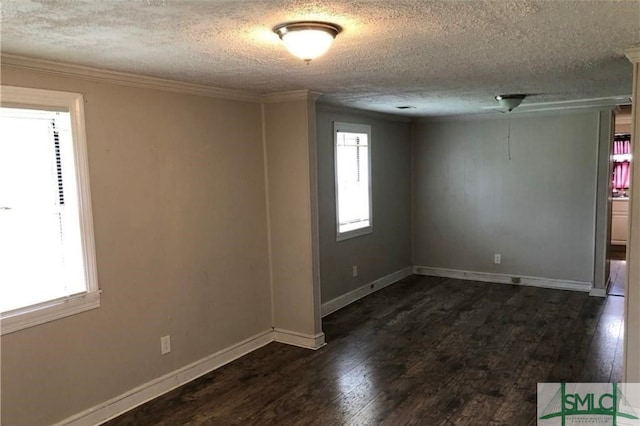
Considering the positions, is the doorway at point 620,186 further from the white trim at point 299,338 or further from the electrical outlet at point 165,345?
the electrical outlet at point 165,345

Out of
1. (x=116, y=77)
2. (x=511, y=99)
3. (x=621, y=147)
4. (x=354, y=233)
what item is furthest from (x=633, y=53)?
(x=621, y=147)

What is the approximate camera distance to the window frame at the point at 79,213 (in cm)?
259

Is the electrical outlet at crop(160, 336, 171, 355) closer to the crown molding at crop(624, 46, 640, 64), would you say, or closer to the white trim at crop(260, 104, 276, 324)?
the white trim at crop(260, 104, 276, 324)

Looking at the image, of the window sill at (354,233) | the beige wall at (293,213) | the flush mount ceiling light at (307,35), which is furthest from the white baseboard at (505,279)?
the flush mount ceiling light at (307,35)

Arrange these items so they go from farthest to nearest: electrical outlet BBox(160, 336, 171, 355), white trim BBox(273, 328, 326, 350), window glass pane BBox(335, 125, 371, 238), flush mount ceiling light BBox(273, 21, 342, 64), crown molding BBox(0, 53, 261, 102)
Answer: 1. window glass pane BBox(335, 125, 371, 238)
2. white trim BBox(273, 328, 326, 350)
3. electrical outlet BBox(160, 336, 171, 355)
4. crown molding BBox(0, 53, 261, 102)
5. flush mount ceiling light BBox(273, 21, 342, 64)

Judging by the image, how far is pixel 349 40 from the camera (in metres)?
2.32

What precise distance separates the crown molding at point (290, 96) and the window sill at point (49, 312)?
82.4 inches

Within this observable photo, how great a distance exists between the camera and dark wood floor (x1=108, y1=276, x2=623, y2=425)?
10.2 ft

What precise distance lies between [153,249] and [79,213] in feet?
1.94

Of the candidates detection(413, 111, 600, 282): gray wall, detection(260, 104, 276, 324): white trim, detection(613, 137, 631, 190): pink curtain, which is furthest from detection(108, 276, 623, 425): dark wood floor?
detection(613, 137, 631, 190): pink curtain

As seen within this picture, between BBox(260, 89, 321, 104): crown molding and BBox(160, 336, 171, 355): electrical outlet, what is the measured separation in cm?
211

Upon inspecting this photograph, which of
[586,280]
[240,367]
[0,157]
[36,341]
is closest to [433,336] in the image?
[240,367]

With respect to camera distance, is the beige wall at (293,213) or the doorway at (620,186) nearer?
the beige wall at (293,213)

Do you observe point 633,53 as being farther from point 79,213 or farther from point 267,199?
point 79,213
